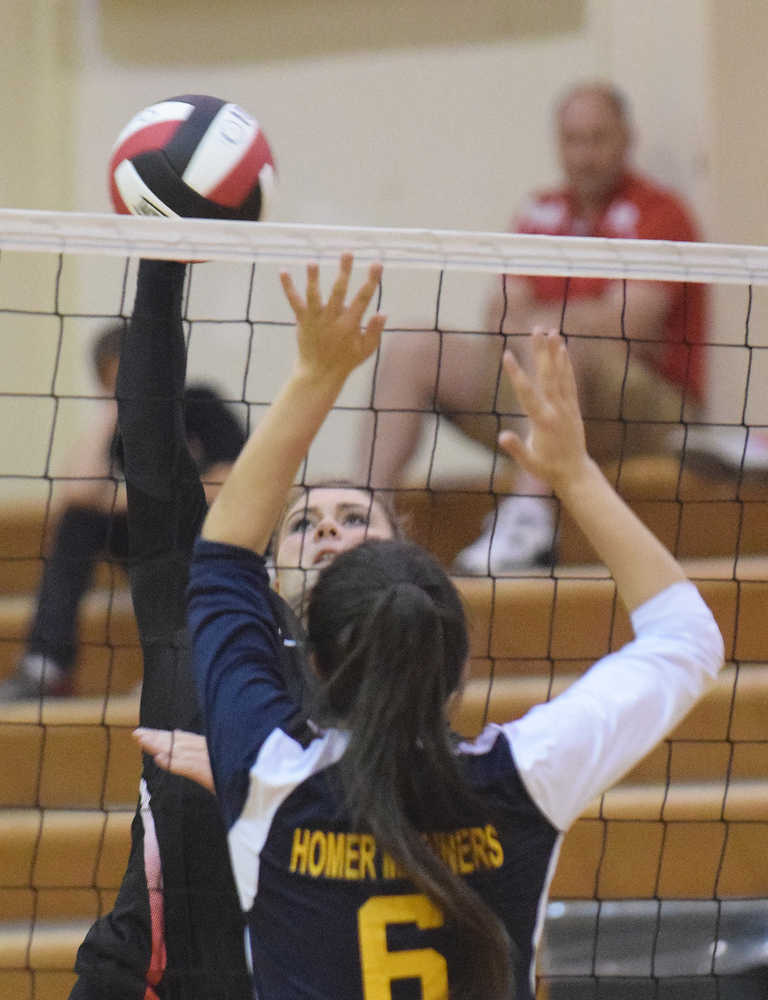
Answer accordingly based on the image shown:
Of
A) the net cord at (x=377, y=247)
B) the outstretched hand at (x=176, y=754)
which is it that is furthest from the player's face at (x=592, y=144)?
the outstretched hand at (x=176, y=754)

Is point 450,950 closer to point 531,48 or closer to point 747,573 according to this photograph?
point 747,573

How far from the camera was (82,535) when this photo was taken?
3707 mm

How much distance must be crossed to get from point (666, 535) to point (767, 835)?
0.89m

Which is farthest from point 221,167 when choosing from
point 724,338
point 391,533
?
point 724,338

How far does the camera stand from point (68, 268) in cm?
508

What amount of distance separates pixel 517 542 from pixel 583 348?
56 cm

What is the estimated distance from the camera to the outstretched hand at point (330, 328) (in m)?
1.31

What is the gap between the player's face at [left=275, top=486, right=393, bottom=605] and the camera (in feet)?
6.48

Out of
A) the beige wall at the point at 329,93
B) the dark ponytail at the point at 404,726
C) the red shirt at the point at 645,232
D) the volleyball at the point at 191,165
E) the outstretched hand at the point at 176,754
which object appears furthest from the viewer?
the beige wall at the point at 329,93

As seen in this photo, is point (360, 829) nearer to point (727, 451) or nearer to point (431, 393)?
point (431, 393)

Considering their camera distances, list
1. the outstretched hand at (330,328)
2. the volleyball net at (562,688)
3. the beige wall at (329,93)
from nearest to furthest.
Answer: the outstretched hand at (330,328) < the volleyball net at (562,688) < the beige wall at (329,93)

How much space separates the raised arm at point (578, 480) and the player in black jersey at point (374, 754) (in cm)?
7

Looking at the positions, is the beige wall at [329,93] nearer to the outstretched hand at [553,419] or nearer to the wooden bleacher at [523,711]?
the wooden bleacher at [523,711]

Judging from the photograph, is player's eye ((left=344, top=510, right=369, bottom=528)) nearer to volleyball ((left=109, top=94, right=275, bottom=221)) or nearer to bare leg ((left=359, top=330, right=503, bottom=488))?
volleyball ((left=109, top=94, right=275, bottom=221))
